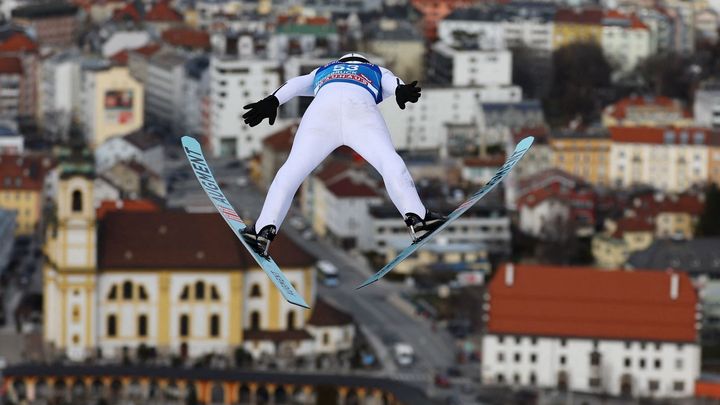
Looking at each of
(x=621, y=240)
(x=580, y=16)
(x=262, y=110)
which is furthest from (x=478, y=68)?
(x=262, y=110)

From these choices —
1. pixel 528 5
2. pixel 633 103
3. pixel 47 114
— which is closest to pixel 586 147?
pixel 633 103

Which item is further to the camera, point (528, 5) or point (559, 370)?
point (528, 5)

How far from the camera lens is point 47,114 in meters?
75.7

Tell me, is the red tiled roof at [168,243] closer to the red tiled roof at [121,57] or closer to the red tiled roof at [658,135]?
the red tiled roof at [658,135]

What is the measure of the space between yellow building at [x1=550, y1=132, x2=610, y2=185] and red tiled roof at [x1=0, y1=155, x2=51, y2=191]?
12289 millimetres

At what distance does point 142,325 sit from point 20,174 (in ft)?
45.3

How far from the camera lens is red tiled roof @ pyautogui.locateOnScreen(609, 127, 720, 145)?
6512 centimetres

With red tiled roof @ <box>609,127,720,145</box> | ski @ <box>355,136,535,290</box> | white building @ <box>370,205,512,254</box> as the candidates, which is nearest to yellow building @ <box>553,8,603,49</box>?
red tiled roof @ <box>609,127,720,145</box>

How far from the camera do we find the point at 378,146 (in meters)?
14.8

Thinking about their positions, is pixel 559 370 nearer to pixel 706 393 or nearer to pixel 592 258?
pixel 706 393

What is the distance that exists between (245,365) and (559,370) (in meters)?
5.34

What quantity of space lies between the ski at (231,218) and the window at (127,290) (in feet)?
101

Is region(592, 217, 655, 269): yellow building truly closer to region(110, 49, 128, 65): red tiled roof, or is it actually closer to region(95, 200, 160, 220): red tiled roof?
region(95, 200, 160, 220): red tiled roof

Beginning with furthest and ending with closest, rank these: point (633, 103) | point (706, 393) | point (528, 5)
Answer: point (528, 5) → point (633, 103) → point (706, 393)
